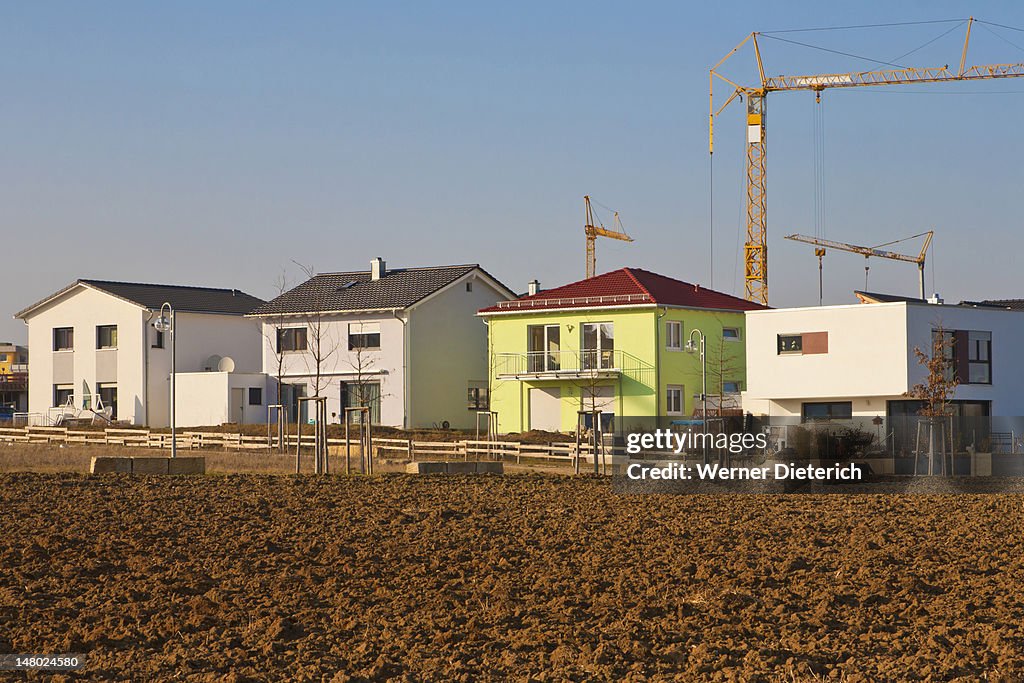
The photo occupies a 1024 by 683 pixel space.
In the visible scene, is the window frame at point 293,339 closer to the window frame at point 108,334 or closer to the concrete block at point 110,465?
the window frame at point 108,334

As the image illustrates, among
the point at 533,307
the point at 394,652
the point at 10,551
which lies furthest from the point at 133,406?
the point at 394,652

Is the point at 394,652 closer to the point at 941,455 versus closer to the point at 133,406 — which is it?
the point at 941,455

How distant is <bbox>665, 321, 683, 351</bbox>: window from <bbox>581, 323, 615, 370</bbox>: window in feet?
6.34

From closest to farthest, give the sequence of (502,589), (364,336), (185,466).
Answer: (502,589) → (185,466) → (364,336)

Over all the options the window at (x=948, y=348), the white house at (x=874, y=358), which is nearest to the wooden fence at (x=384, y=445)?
the white house at (x=874, y=358)

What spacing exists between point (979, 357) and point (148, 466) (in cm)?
2888

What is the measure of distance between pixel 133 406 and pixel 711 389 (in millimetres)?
23870

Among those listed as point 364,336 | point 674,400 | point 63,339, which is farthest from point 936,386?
point 63,339

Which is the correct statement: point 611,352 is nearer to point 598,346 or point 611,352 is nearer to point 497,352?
point 598,346

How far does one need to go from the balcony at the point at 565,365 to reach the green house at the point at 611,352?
0.04 meters

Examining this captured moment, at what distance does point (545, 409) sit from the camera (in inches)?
2020

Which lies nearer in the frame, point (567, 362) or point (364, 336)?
point (567, 362)

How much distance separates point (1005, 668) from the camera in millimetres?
10555

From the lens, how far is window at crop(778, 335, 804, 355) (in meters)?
46.2
